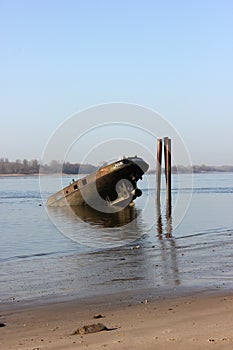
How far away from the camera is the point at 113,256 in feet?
59.6

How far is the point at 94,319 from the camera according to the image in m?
9.13

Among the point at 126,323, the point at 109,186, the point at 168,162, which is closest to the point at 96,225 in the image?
the point at 109,186

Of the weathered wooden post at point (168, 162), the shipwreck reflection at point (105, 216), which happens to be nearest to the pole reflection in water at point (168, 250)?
the shipwreck reflection at point (105, 216)

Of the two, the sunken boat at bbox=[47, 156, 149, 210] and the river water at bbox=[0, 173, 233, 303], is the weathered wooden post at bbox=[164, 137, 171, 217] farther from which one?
the river water at bbox=[0, 173, 233, 303]

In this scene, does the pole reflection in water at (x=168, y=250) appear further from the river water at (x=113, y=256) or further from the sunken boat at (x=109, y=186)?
the sunken boat at (x=109, y=186)

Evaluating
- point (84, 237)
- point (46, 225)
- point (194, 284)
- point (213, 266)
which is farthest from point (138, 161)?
point (194, 284)

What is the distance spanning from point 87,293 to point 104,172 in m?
28.6

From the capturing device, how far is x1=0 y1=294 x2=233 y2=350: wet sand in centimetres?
691

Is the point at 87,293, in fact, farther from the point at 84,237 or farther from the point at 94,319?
the point at 84,237

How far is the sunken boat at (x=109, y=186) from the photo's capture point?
4047cm

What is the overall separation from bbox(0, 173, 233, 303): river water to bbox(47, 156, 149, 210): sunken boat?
629 centimetres

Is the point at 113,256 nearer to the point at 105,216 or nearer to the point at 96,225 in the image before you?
the point at 96,225

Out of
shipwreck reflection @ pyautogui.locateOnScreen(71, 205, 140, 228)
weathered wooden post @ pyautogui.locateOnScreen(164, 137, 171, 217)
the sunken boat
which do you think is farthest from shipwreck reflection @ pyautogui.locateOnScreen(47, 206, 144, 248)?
weathered wooden post @ pyautogui.locateOnScreen(164, 137, 171, 217)

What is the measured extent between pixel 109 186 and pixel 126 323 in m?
32.6
